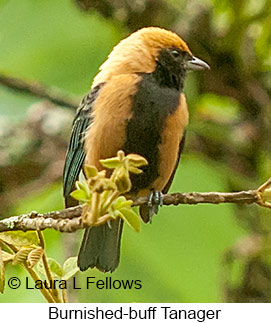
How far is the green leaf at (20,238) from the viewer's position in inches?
57.7

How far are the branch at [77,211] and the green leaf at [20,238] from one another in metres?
0.01

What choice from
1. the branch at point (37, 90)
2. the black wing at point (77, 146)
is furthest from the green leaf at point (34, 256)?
the branch at point (37, 90)

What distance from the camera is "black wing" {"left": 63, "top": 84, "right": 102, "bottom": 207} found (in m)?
2.28

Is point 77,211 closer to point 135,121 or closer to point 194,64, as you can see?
point 135,121

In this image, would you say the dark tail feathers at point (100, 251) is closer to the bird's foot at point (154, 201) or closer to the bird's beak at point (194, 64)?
the bird's foot at point (154, 201)

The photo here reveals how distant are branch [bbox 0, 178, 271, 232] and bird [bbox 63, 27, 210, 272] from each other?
63 cm

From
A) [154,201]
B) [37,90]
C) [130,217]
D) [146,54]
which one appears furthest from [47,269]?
[37,90]

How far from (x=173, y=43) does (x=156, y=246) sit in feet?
2.75

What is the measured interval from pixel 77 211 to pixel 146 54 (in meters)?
0.97

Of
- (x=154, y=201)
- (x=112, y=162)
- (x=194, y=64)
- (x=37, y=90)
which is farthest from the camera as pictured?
(x=37, y=90)

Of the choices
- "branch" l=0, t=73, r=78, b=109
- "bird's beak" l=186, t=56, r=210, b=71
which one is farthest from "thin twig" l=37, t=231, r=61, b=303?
"branch" l=0, t=73, r=78, b=109

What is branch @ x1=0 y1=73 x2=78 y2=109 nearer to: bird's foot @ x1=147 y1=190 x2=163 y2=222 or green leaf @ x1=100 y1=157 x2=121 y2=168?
bird's foot @ x1=147 y1=190 x2=163 y2=222

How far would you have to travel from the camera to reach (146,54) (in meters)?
2.35
